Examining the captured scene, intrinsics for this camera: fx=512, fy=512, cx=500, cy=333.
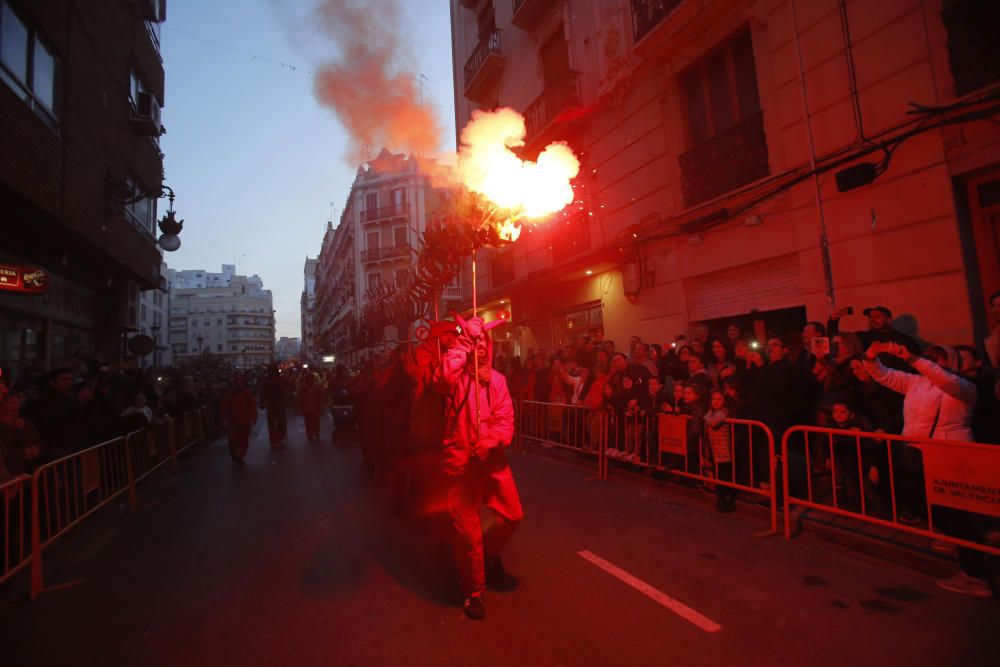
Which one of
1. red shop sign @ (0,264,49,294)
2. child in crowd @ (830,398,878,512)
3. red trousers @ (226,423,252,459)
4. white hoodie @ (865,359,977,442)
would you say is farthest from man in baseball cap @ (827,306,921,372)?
red shop sign @ (0,264,49,294)

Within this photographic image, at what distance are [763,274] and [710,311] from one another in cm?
126

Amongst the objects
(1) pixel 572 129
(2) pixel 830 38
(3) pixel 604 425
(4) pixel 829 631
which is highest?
(1) pixel 572 129

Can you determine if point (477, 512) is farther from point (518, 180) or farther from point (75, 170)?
point (75, 170)

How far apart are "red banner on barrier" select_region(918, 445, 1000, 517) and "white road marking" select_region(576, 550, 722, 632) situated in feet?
6.58

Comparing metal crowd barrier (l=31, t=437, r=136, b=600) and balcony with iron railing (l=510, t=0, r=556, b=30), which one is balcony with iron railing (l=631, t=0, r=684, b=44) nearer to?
balcony with iron railing (l=510, t=0, r=556, b=30)

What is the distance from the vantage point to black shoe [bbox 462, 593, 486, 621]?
130 inches

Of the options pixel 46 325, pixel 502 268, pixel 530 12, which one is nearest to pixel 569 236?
pixel 502 268

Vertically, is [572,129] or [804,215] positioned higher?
[572,129]

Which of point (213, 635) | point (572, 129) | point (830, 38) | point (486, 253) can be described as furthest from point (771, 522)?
point (486, 253)

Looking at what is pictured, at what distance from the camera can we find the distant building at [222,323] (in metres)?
97.1

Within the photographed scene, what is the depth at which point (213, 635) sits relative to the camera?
326cm

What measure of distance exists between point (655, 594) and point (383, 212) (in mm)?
41226

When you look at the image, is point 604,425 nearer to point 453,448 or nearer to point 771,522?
point 771,522

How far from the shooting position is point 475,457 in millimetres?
3650
